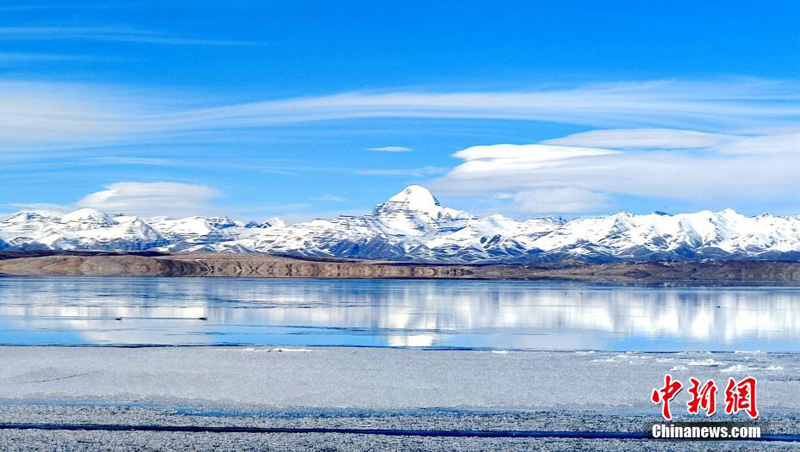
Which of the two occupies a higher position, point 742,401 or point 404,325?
point 742,401

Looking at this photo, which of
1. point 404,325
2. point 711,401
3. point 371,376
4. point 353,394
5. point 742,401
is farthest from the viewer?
point 404,325

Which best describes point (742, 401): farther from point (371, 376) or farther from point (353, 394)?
point (371, 376)

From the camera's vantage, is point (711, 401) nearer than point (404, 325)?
Yes

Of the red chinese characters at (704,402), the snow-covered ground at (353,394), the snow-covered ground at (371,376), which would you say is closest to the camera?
the snow-covered ground at (353,394)

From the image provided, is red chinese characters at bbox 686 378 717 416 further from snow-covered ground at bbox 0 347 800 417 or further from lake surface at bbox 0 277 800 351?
lake surface at bbox 0 277 800 351

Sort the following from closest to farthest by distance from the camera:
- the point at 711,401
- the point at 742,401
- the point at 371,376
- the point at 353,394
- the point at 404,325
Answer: the point at 711,401 → the point at 742,401 → the point at 353,394 → the point at 371,376 → the point at 404,325

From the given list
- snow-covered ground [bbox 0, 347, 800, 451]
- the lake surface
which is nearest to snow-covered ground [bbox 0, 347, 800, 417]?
snow-covered ground [bbox 0, 347, 800, 451]

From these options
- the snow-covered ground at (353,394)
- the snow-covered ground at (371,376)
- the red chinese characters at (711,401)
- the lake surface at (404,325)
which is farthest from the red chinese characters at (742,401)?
the lake surface at (404,325)

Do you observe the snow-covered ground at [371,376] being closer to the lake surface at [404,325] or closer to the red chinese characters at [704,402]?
the red chinese characters at [704,402]

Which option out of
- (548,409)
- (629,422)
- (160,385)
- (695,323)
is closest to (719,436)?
(629,422)

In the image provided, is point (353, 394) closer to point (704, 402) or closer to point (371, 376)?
point (371, 376)

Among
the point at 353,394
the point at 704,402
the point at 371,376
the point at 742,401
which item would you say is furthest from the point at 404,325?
the point at 742,401

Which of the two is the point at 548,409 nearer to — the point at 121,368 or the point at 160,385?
the point at 160,385

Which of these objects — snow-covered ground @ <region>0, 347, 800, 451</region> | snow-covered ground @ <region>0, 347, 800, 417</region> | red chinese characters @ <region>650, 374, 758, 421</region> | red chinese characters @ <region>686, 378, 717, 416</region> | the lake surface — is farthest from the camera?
the lake surface
